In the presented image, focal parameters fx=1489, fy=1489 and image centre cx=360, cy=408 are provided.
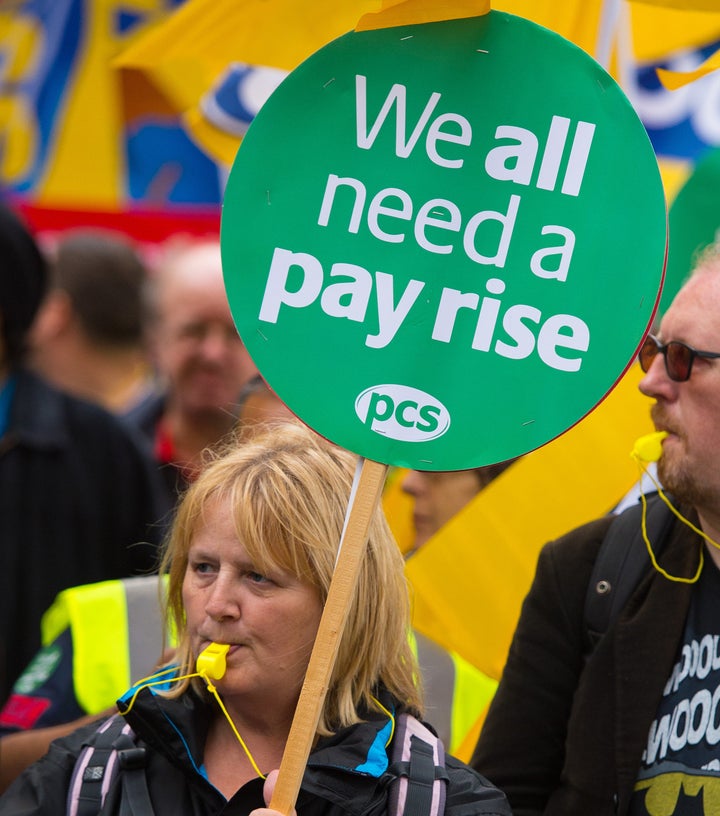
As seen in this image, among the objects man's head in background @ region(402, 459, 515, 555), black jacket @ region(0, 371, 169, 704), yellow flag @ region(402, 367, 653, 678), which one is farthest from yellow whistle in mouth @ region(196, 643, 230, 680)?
black jacket @ region(0, 371, 169, 704)

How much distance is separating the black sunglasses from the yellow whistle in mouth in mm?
896

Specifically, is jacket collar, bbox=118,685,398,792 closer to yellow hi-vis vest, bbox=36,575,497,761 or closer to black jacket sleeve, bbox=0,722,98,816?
black jacket sleeve, bbox=0,722,98,816

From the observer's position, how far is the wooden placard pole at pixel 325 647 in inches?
81.4

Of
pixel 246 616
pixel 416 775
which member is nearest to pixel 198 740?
pixel 246 616

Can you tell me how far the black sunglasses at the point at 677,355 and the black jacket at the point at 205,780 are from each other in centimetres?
78

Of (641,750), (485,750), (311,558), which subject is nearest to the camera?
(311,558)

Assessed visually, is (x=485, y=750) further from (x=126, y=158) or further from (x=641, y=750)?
(x=126, y=158)

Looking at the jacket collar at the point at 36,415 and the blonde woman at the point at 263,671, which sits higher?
the jacket collar at the point at 36,415

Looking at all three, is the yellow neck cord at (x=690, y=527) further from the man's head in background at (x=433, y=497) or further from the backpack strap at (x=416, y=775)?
the man's head in background at (x=433, y=497)

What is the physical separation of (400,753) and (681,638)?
61 cm

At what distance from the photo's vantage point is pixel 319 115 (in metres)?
2.28

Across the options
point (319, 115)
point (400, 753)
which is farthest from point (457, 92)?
point (400, 753)

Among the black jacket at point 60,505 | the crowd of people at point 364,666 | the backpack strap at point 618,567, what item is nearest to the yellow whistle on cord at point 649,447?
the crowd of people at point 364,666

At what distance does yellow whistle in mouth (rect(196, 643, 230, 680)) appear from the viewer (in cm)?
227
